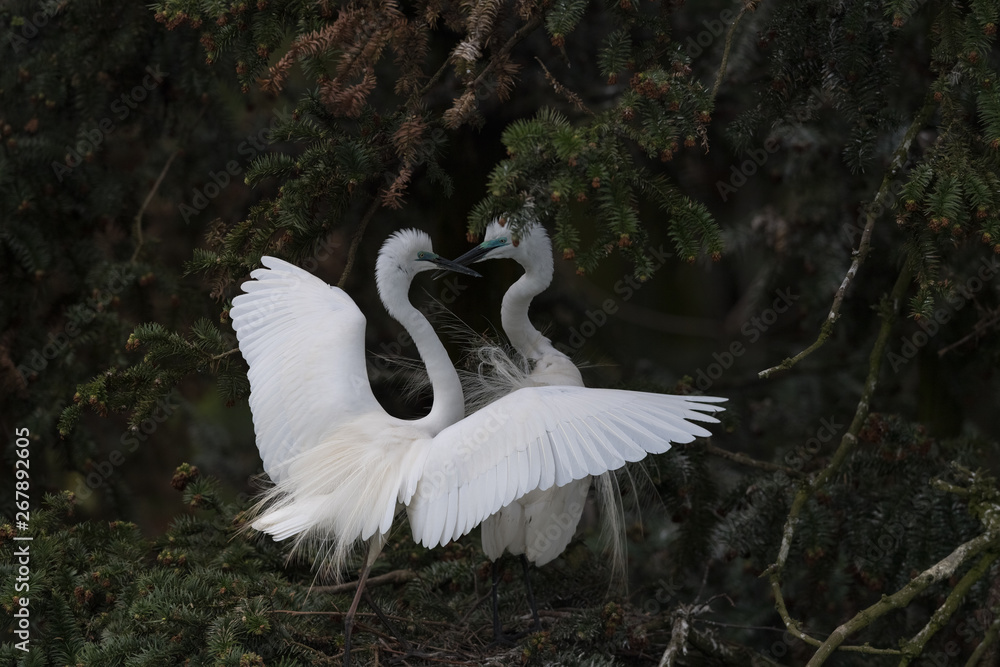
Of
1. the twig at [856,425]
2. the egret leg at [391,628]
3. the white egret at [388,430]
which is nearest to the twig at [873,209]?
the twig at [856,425]

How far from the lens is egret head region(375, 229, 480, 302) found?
2869 millimetres

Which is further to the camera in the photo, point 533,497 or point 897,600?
point 533,497

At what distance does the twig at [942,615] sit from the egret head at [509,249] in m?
1.57

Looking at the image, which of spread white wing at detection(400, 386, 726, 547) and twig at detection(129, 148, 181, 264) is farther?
twig at detection(129, 148, 181, 264)

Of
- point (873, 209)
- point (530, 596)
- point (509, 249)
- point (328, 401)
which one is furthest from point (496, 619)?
point (873, 209)

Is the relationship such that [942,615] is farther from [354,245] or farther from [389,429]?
[354,245]

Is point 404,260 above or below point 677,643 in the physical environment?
above

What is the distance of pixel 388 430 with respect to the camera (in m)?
2.70

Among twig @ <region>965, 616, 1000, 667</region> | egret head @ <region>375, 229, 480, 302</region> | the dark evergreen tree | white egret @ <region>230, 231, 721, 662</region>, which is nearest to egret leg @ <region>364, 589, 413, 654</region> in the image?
the dark evergreen tree

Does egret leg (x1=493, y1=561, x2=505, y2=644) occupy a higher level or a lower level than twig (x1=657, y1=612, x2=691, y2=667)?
lower

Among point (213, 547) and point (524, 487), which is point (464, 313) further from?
point (524, 487)

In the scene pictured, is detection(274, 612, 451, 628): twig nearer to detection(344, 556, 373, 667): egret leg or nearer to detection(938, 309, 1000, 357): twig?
detection(344, 556, 373, 667): egret leg

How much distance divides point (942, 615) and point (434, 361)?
155 centimetres

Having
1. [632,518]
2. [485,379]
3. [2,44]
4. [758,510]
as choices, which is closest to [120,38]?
[2,44]
